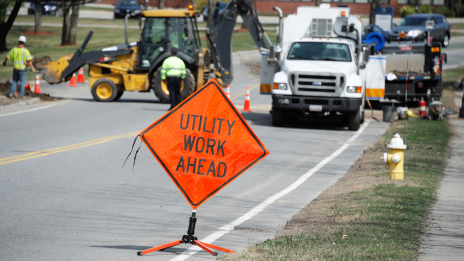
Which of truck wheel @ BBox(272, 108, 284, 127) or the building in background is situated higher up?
the building in background

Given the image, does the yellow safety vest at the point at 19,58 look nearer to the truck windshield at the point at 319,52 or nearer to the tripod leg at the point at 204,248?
the truck windshield at the point at 319,52

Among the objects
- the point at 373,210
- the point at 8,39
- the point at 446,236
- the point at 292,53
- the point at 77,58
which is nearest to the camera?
the point at 446,236

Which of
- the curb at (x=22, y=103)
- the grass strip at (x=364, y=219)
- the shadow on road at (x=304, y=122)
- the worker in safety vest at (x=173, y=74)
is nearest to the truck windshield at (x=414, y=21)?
the shadow on road at (x=304, y=122)

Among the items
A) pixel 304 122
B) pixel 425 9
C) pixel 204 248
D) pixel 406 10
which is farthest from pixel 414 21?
pixel 204 248

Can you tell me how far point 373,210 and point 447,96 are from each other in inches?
828

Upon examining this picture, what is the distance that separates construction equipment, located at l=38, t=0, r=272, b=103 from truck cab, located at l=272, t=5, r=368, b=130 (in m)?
3.40

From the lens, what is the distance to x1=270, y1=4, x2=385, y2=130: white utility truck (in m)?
17.0

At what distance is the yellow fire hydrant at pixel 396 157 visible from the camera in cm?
1008

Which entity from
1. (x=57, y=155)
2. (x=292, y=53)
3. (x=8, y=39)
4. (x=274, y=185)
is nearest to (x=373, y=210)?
(x=274, y=185)

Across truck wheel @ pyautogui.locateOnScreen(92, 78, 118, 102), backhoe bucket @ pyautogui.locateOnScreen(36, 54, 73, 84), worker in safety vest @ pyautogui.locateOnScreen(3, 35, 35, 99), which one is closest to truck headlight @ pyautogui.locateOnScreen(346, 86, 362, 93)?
truck wheel @ pyautogui.locateOnScreen(92, 78, 118, 102)

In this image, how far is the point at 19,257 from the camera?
618 cm

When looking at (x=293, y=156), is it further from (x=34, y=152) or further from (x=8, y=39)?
(x=8, y=39)

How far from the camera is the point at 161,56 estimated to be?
21.5 metres

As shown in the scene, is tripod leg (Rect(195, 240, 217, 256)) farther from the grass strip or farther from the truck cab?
the truck cab
